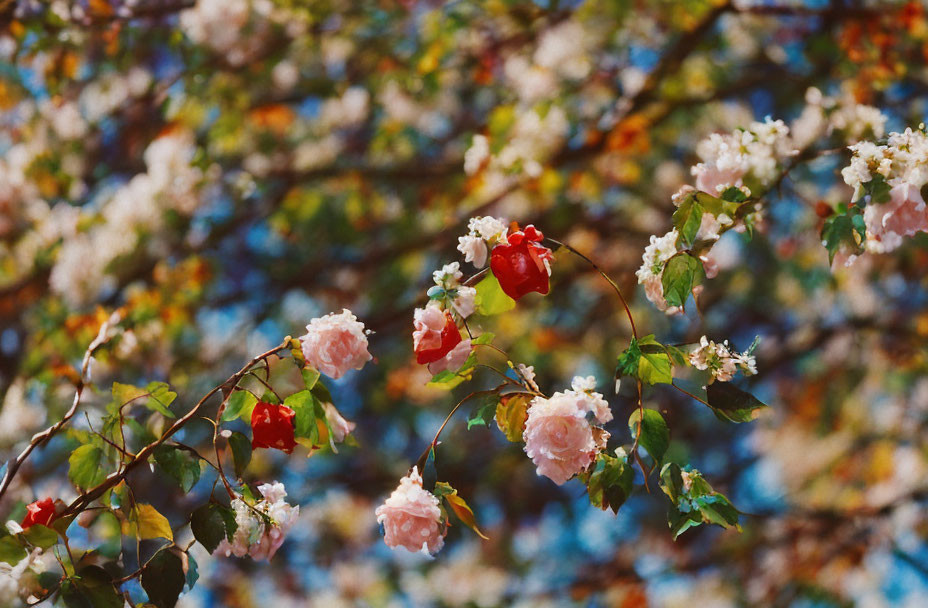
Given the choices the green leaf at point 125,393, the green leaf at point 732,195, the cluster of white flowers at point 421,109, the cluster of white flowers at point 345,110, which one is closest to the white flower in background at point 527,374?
the green leaf at point 732,195

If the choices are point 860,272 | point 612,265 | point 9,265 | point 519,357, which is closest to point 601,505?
point 519,357

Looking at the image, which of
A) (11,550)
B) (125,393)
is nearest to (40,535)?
(11,550)

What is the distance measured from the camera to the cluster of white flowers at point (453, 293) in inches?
27.0

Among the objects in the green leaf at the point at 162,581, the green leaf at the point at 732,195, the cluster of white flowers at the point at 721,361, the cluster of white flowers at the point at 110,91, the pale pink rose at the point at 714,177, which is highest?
the green leaf at the point at 732,195

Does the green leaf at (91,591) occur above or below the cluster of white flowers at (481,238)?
below

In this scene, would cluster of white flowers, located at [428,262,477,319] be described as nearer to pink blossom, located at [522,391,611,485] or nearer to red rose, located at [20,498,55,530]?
pink blossom, located at [522,391,611,485]

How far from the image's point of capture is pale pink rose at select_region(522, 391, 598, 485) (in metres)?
0.61

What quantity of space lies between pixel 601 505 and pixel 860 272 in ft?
5.86

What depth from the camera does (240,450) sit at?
2.31 feet

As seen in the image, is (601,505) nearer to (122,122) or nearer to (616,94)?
(616,94)

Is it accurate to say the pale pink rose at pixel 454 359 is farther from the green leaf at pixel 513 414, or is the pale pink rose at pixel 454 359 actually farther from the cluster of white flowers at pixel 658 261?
the cluster of white flowers at pixel 658 261

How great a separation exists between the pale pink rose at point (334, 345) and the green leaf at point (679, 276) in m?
0.25

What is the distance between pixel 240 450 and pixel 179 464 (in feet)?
0.17

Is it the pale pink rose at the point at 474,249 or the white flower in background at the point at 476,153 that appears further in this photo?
the white flower in background at the point at 476,153
